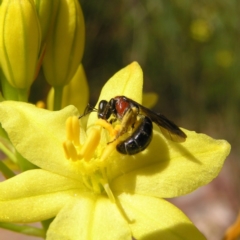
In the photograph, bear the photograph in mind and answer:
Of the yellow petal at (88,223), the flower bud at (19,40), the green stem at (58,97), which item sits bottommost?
the yellow petal at (88,223)

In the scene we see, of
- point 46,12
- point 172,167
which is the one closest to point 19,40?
point 46,12

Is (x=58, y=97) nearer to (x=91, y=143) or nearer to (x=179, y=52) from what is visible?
(x=91, y=143)

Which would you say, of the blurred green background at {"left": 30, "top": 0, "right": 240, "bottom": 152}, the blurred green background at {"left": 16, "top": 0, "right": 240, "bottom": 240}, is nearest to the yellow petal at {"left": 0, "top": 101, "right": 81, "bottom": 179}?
the blurred green background at {"left": 16, "top": 0, "right": 240, "bottom": 240}

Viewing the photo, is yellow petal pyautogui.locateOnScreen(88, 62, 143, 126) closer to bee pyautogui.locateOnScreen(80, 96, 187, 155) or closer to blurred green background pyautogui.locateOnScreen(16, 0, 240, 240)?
bee pyautogui.locateOnScreen(80, 96, 187, 155)

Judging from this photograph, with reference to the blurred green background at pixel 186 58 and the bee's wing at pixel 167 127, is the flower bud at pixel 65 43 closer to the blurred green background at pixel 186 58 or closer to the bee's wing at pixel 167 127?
the bee's wing at pixel 167 127

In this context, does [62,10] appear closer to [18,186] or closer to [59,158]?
[59,158]

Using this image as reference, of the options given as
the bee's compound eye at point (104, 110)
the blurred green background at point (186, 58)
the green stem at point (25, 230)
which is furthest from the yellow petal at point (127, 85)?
the blurred green background at point (186, 58)
